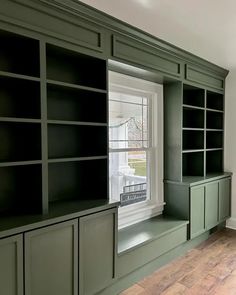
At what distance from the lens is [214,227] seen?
4359 millimetres

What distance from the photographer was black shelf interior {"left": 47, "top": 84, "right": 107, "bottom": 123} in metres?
2.43

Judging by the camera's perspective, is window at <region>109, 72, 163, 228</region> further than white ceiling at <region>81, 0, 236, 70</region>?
Yes

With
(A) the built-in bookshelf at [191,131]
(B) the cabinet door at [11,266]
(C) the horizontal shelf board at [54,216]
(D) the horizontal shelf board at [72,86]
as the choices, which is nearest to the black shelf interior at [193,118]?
(A) the built-in bookshelf at [191,131]

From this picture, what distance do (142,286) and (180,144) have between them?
180cm

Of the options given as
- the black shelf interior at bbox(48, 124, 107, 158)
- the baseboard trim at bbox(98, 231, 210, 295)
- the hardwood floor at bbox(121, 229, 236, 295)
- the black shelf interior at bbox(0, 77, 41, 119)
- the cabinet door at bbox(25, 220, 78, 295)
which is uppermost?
the black shelf interior at bbox(0, 77, 41, 119)

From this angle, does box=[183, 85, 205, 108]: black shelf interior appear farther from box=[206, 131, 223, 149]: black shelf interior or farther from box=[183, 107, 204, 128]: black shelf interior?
box=[206, 131, 223, 149]: black shelf interior

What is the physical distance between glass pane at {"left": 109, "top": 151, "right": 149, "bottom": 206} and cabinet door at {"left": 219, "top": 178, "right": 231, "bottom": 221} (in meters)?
1.37

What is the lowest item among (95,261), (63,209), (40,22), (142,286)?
(142,286)

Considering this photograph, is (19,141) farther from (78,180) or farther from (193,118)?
(193,118)

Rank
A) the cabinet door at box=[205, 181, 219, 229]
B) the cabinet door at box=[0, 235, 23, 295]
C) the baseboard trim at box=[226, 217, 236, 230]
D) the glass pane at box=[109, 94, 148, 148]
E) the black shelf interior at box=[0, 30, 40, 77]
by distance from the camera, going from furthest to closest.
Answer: the baseboard trim at box=[226, 217, 236, 230]
the cabinet door at box=[205, 181, 219, 229]
the glass pane at box=[109, 94, 148, 148]
the black shelf interior at box=[0, 30, 40, 77]
the cabinet door at box=[0, 235, 23, 295]

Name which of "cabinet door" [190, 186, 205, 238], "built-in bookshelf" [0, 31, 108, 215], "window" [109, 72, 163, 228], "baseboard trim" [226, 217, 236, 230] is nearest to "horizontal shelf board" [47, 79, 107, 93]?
"built-in bookshelf" [0, 31, 108, 215]

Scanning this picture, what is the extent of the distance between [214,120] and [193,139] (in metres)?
0.74

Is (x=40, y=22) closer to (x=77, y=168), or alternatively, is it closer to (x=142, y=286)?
(x=77, y=168)

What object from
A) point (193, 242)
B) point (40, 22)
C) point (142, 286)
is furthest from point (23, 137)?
point (193, 242)
